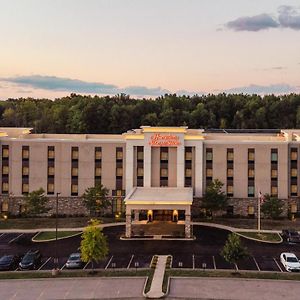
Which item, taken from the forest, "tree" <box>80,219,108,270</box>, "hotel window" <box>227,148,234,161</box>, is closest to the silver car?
"tree" <box>80,219,108,270</box>

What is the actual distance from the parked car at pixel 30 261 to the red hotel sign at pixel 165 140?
103 feet

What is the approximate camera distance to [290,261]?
5200 cm

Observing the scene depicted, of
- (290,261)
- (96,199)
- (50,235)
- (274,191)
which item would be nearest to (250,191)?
(274,191)

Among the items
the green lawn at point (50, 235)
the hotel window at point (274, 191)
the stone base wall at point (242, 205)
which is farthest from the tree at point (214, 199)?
the green lawn at point (50, 235)

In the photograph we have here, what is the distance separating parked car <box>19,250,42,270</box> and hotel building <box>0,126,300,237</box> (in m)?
25.6

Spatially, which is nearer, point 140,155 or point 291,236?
point 291,236

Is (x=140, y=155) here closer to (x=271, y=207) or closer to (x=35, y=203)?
(x=35, y=203)

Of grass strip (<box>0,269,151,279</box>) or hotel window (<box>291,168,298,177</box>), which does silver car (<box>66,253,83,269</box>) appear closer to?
grass strip (<box>0,269,151,279</box>)

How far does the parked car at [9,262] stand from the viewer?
5184 cm

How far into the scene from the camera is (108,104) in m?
188

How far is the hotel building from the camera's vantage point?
7925 centimetres

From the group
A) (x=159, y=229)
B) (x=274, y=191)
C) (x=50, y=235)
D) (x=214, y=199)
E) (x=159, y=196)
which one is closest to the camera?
(x=50, y=235)

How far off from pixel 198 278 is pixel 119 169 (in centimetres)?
3605

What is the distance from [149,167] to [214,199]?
12458mm
